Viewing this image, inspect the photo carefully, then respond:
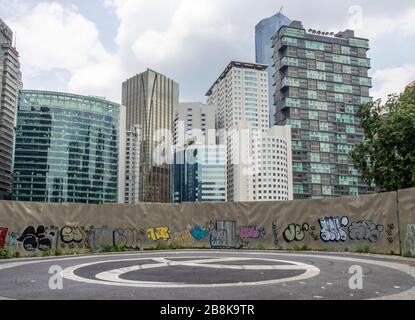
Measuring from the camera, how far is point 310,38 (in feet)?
640

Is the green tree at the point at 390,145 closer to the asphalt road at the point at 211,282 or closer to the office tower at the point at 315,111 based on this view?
the asphalt road at the point at 211,282

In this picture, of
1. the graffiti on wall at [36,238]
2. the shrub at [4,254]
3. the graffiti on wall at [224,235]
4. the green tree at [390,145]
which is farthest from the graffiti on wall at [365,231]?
the shrub at [4,254]

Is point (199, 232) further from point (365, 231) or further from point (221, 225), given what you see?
point (365, 231)

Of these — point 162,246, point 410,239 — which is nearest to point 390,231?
point 410,239

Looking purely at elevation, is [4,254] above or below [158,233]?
below

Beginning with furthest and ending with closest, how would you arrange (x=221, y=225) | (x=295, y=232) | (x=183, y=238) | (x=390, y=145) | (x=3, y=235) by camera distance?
(x=390, y=145)
(x=183, y=238)
(x=221, y=225)
(x=295, y=232)
(x=3, y=235)

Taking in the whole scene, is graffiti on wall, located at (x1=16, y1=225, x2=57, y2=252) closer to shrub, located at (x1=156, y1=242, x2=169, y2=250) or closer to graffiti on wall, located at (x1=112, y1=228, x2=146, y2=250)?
graffiti on wall, located at (x1=112, y1=228, x2=146, y2=250)

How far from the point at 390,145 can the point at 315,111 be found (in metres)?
168

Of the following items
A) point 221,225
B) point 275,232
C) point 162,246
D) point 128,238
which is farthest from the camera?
point 221,225

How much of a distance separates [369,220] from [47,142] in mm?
199544

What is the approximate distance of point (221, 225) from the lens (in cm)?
2284

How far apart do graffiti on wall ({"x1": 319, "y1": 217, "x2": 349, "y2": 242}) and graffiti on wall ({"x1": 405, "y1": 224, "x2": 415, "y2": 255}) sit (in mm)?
3353

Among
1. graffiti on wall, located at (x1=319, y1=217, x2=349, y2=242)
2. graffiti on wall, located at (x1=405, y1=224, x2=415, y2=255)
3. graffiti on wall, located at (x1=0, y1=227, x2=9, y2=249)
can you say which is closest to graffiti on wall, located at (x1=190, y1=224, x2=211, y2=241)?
graffiti on wall, located at (x1=319, y1=217, x2=349, y2=242)
